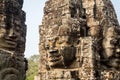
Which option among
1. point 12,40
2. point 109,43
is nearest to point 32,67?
point 109,43

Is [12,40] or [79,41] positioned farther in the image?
[79,41]

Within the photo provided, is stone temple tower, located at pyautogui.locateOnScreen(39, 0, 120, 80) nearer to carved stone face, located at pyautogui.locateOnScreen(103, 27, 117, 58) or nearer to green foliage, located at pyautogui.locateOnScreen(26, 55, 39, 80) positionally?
carved stone face, located at pyautogui.locateOnScreen(103, 27, 117, 58)

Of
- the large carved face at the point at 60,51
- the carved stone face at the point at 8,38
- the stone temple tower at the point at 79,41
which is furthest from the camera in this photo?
the large carved face at the point at 60,51

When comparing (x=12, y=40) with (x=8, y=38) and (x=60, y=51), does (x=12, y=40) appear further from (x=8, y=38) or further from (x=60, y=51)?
(x=60, y=51)

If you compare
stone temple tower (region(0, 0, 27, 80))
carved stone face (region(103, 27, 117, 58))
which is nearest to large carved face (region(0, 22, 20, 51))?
stone temple tower (region(0, 0, 27, 80))

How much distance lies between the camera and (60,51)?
31.2 ft

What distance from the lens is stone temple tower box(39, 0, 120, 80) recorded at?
945 cm

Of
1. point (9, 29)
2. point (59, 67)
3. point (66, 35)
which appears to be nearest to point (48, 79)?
point (59, 67)

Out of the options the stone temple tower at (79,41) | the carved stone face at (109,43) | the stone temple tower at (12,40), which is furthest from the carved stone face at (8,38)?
the carved stone face at (109,43)

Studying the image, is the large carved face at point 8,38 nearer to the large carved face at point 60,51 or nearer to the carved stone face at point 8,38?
the carved stone face at point 8,38

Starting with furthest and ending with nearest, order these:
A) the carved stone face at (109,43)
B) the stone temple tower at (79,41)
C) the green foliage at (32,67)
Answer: the green foliage at (32,67), the carved stone face at (109,43), the stone temple tower at (79,41)

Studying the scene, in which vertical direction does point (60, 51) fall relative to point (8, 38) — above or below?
below

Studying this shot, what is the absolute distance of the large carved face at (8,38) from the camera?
21.9 ft

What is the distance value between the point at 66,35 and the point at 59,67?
37.2 inches
